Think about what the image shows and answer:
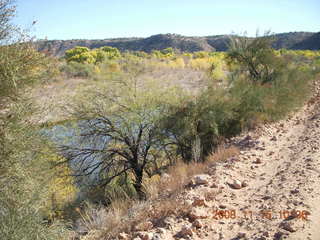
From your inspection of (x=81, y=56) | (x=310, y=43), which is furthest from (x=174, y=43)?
(x=81, y=56)

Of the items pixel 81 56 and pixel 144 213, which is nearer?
pixel 144 213

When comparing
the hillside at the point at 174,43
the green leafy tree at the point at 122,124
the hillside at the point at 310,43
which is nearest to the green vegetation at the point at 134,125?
the green leafy tree at the point at 122,124

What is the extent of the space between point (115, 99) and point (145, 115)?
1384 millimetres

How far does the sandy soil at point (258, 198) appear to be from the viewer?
15.3ft

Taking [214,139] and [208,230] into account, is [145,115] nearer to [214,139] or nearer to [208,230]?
[214,139]

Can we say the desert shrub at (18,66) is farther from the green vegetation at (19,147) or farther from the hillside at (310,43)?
the hillside at (310,43)

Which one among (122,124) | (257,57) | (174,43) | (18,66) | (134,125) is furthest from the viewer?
(174,43)

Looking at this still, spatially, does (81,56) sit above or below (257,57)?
above

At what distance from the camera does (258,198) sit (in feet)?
19.1

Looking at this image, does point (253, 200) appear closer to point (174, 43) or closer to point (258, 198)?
point (258, 198)

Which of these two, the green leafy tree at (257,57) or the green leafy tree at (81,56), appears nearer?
the green leafy tree at (257,57)

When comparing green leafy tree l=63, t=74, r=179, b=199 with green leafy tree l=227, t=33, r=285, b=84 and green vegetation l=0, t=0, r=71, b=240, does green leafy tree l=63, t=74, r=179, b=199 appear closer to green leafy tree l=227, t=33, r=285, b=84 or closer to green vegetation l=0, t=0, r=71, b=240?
green vegetation l=0, t=0, r=71, b=240

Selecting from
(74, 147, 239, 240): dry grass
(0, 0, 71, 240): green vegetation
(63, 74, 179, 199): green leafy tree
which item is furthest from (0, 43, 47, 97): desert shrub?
(63, 74, 179, 199): green leafy tree

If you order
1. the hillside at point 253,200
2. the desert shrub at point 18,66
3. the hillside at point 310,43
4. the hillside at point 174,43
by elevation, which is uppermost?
the hillside at point 174,43
